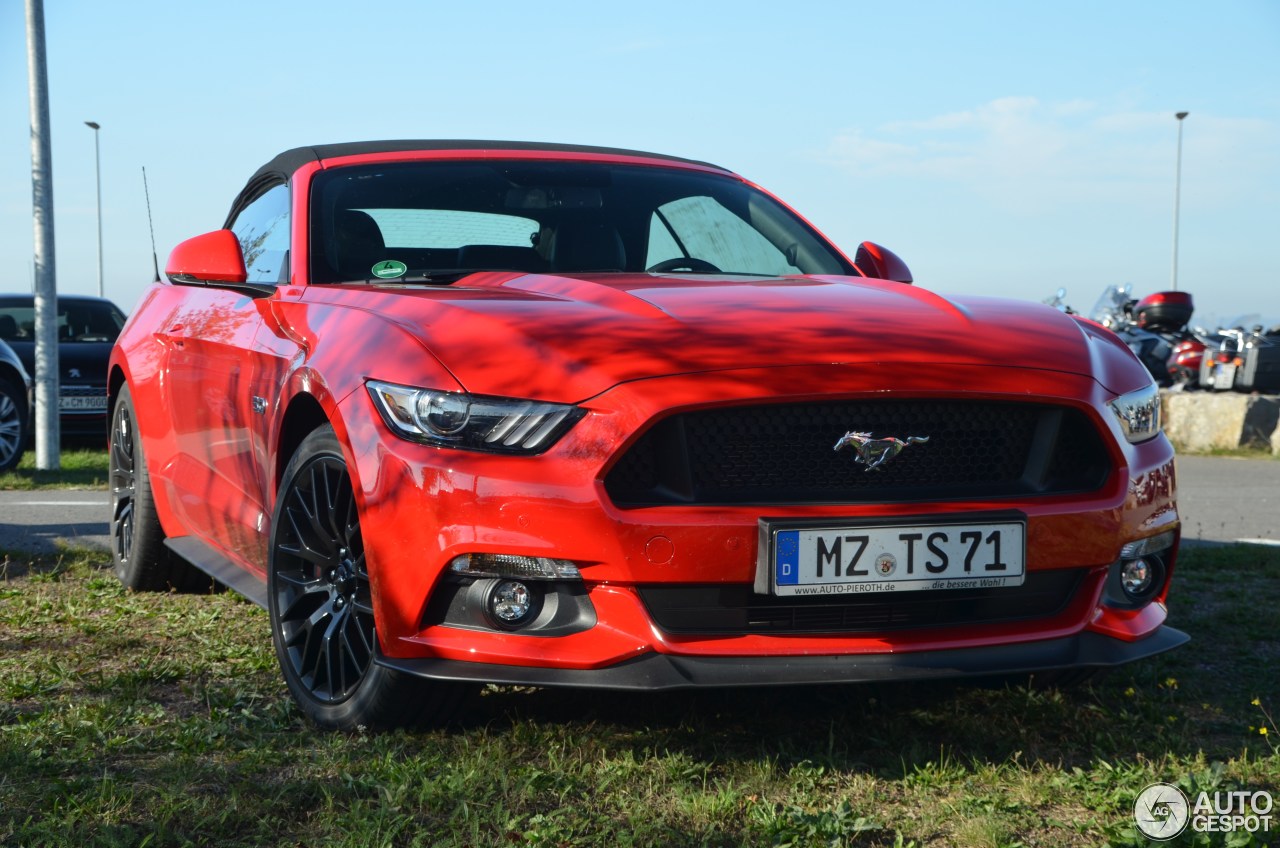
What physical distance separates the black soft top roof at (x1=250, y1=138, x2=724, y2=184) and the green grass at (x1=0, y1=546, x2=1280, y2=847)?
1.59 metres

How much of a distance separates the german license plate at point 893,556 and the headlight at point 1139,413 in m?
0.46

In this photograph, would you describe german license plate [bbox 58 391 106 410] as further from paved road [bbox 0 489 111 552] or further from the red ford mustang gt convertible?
the red ford mustang gt convertible

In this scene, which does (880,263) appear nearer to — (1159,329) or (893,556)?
(893,556)

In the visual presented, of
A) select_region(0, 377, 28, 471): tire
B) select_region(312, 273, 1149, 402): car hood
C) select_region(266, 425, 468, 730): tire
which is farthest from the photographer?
select_region(0, 377, 28, 471): tire

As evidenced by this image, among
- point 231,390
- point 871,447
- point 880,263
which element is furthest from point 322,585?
point 880,263

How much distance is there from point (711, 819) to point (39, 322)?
34.0 feet

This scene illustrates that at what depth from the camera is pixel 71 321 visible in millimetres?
14266

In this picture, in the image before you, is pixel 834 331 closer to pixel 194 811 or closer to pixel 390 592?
pixel 390 592

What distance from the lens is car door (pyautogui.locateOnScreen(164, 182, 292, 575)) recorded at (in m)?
4.10

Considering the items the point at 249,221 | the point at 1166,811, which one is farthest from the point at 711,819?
the point at 249,221

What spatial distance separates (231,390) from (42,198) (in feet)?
28.4

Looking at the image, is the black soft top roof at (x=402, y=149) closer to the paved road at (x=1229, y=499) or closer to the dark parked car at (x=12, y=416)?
the paved road at (x=1229, y=499)

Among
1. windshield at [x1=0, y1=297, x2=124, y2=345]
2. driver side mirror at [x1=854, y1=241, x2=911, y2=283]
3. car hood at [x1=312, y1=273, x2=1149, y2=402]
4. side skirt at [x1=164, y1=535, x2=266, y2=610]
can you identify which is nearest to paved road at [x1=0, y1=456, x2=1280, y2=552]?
side skirt at [x1=164, y1=535, x2=266, y2=610]
